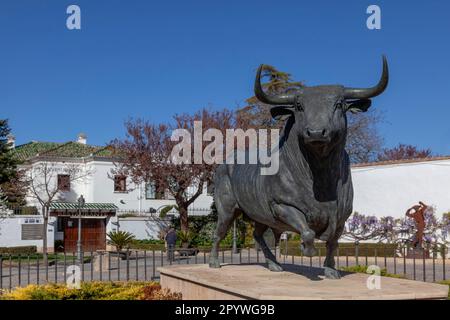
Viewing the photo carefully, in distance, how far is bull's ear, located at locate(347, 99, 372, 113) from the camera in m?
4.95

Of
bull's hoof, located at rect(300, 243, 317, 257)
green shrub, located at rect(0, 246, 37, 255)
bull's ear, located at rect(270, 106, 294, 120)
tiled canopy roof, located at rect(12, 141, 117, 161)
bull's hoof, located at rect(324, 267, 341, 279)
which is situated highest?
tiled canopy roof, located at rect(12, 141, 117, 161)

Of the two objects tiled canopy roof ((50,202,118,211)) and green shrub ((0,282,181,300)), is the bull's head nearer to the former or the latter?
green shrub ((0,282,181,300))

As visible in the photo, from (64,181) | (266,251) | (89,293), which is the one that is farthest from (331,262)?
(64,181)

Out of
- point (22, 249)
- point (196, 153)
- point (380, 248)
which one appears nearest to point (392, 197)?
point (380, 248)

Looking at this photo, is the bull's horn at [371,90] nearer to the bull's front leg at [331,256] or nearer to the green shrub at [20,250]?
the bull's front leg at [331,256]

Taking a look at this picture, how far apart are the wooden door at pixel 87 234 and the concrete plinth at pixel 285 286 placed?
2729 centimetres

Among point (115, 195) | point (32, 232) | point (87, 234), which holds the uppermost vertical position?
point (115, 195)

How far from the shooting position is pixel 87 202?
35.8 metres

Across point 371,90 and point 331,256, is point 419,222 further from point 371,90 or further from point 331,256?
point 371,90

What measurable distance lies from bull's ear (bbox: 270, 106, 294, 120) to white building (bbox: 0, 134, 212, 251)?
2759 cm

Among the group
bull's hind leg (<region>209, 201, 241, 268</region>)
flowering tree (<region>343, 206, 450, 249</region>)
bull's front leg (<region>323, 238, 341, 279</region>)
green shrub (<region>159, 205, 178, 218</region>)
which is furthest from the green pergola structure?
bull's front leg (<region>323, 238, 341, 279</region>)

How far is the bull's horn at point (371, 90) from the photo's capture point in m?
4.54

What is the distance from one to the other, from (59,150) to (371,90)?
36.0m
